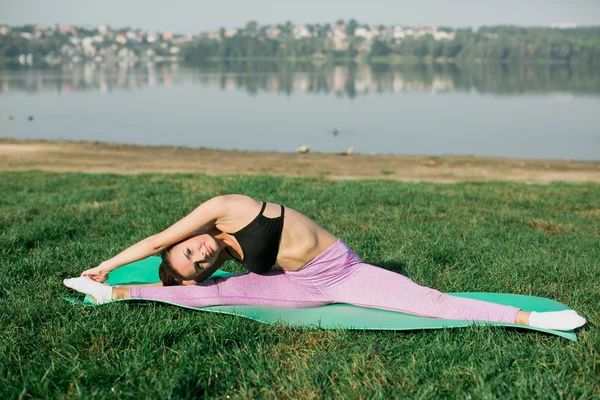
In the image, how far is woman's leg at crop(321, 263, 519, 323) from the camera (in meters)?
3.67

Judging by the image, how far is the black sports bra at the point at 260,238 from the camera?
3.69m

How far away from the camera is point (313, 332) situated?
3592 mm

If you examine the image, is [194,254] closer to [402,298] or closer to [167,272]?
[167,272]

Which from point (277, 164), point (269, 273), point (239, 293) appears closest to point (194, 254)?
point (239, 293)

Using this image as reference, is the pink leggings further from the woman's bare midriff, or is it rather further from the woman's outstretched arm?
the woman's outstretched arm

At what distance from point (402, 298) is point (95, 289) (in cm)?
181

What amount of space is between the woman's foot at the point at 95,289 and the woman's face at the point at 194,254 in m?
0.46

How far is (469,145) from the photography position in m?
24.8

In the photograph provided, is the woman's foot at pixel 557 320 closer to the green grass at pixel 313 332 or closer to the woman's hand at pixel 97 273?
the green grass at pixel 313 332

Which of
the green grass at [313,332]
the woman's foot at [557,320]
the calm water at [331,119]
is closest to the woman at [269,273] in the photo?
the woman's foot at [557,320]

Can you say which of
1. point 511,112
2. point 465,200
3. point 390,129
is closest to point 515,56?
point 511,112

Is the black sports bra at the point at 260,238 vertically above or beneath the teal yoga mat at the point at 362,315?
above

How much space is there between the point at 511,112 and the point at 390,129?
11098mm

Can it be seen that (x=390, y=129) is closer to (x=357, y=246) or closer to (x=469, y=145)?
(x=469, y=145)
